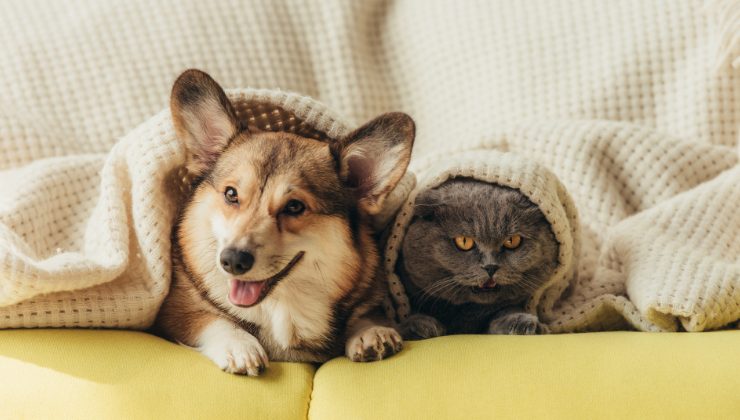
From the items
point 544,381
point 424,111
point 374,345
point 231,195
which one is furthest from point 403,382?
point 424,111

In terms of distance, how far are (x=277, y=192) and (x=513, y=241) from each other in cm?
47

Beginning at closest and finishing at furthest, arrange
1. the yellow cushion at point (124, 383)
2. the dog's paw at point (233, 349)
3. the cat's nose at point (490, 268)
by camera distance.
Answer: the yellow cushion at point (124, 383) < the dog's paw at point (233, 349) < the cat's nose at point (490, 268)

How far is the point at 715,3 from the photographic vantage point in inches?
70.8

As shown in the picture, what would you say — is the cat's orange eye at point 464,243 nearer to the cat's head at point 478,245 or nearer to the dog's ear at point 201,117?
the cat's head at point 478,245

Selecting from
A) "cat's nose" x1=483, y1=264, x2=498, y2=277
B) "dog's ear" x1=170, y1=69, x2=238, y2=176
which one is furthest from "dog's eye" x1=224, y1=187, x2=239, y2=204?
"cat's nose" x1=483, y1=264, x2=498, y2=277

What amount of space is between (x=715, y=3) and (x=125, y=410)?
162 centimetres

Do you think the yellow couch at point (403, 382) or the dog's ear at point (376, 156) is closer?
the yellow couch at point (403, 382)

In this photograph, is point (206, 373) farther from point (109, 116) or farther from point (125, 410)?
point (109, 116)

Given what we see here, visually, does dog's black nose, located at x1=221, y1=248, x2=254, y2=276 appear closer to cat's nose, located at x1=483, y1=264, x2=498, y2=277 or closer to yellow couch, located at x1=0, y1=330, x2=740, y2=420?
yellow couch, located at x1=0, y1=330, x2=740, y2=420

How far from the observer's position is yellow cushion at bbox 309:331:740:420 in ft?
3.79

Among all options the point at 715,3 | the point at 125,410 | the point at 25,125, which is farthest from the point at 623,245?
the point at 25,125

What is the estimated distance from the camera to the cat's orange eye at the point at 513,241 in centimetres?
143

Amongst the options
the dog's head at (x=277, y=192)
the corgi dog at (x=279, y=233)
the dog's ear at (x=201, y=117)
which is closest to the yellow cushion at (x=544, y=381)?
the corgi dog at (x=279, y=233)

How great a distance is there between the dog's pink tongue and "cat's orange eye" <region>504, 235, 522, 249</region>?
0.49 metres
